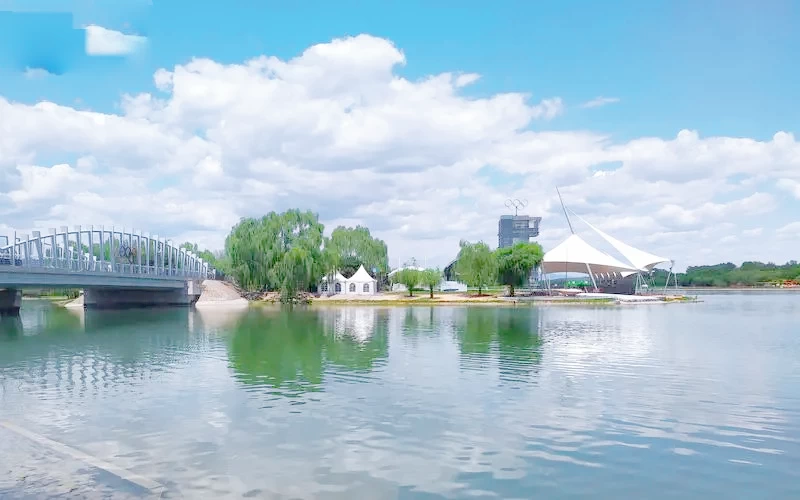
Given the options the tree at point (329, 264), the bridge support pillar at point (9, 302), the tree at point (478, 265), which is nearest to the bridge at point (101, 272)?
the bridge support pillar at point (9, 302)

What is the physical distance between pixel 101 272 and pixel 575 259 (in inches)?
2362

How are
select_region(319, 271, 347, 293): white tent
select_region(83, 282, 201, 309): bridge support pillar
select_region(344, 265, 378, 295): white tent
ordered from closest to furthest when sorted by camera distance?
1. select_region(83, 282, 201, 309): bridge support pillar
2. select_region(344, 265, 378, 295): white tent
3. select_region(319, 271, 347, 293): white tent

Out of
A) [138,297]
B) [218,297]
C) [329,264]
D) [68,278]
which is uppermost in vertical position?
[329,264]

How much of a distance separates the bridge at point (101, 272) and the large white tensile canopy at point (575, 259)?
47.1m

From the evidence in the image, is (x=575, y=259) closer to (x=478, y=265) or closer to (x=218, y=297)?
(x=478, y=265)

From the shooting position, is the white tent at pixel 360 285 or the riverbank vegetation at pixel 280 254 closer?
the riverbank vegetation at pixel 280 254

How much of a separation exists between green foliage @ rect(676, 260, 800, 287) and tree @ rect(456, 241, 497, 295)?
91.2m

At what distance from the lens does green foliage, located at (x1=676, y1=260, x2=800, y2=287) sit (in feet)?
463

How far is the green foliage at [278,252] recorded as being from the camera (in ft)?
236

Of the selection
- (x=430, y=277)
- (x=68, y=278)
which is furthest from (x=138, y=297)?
(x=430, y=277)

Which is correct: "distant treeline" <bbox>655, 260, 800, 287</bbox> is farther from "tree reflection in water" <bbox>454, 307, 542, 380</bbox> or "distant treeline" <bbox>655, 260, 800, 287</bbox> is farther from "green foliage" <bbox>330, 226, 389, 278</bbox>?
"tree reflection in water" <bbox>454, 307, 542, 380</bbox>

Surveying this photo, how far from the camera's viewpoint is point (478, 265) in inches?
3051

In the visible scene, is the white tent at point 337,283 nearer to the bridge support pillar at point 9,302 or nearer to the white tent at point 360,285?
the white tent at point 360,285

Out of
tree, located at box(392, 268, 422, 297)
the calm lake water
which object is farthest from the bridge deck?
tree, located at box(392, 268, 422, 297)
